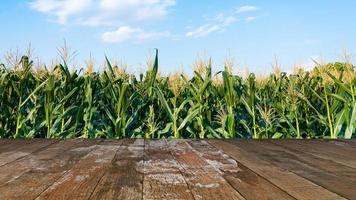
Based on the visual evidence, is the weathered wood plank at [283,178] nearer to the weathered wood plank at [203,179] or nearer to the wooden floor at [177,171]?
the wooden floor at [177,171]

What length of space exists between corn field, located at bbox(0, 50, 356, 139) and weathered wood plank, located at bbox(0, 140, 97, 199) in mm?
1485

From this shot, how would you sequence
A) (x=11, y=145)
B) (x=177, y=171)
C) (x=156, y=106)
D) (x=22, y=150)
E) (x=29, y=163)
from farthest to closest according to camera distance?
(x=156, y=106) < (x=11, y=145) < (x=22, y=150) < (x=29, y=163) < (x=177, y=171)

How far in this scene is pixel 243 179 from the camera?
1.27 m

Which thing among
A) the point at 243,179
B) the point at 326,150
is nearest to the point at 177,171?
the point at 243,179

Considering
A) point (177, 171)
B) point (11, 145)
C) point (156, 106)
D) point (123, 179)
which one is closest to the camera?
point (123, 179)

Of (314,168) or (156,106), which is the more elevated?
(156,106)

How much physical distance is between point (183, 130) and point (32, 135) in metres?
1.34

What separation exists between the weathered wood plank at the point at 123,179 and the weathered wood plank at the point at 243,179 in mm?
297

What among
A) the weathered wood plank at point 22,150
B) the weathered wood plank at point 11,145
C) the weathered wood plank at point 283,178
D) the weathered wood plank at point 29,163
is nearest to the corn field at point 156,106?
the weathered wood plank at point 11,145

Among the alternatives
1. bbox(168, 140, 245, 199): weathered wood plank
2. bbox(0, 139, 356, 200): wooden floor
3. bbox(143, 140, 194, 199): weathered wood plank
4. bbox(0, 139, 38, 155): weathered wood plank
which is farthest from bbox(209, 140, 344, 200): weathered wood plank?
bbox(0, 139, 38, 155): weathered wood plank

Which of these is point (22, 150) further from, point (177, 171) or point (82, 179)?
point (177, 171)

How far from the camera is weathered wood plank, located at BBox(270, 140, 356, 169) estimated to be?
1749 mm

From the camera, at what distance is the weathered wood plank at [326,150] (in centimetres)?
175

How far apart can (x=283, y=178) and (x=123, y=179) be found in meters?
0.54
